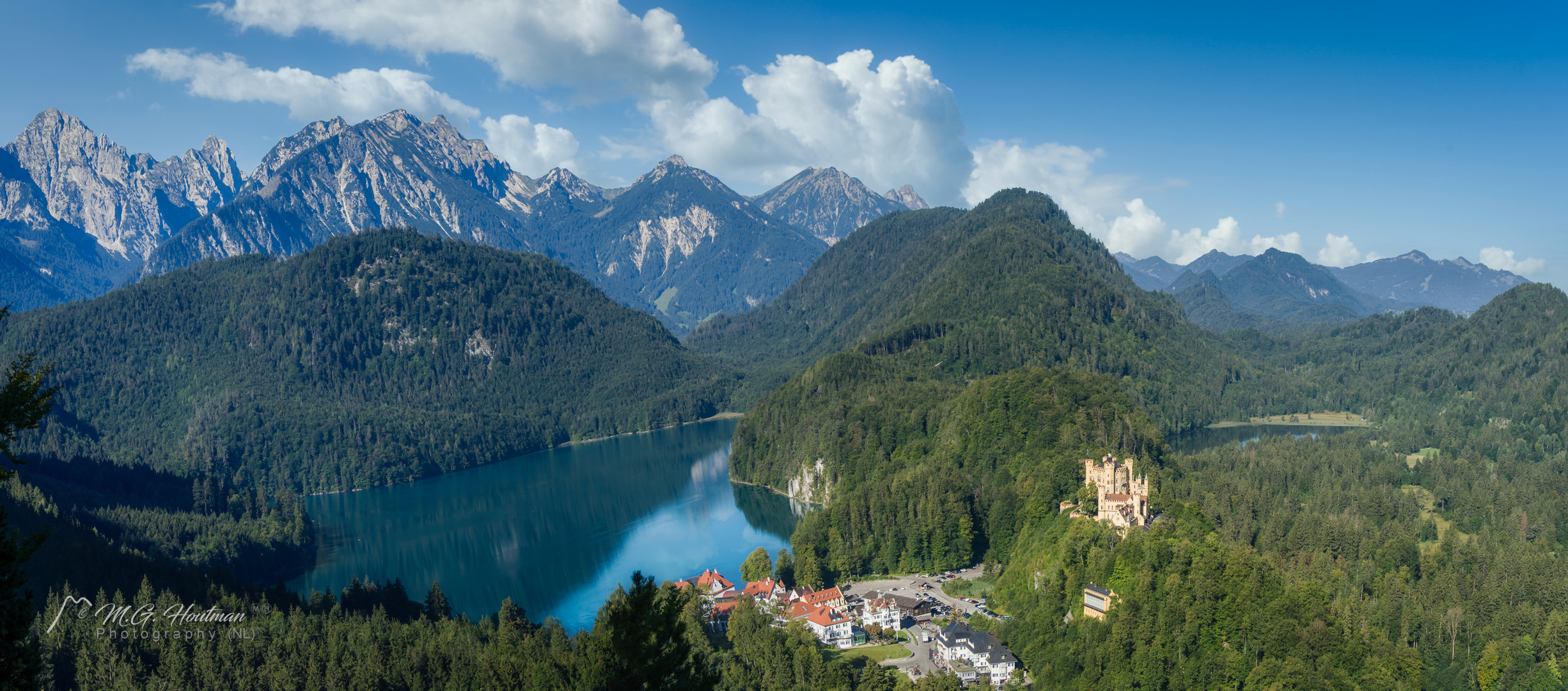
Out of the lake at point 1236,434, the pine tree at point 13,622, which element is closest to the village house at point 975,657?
the pine tree at point 13,622

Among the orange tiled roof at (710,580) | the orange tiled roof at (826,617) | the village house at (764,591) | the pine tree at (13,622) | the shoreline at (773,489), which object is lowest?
the orange tiled roof at (826,617)

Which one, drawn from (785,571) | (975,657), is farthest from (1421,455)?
(975,657)

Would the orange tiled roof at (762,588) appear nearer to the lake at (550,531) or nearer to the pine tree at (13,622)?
the lake at (550,531)

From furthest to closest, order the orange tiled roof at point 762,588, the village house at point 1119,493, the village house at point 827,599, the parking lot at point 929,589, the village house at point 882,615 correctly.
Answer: the orange tiled roof at point 762,588
the parking lot at point 929,589
the village house at point 827,599
the village house at point 1119,493
the village house at point 882,615

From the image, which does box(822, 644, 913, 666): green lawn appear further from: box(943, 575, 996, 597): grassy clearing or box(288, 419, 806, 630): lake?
box(288, 419, 806, 630): lake

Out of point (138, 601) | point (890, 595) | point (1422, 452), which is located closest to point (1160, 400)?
point (1422, 452)

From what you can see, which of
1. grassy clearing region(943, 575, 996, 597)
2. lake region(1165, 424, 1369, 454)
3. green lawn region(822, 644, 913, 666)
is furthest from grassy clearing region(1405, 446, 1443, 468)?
green lawn region(822, 644, 913, 666)

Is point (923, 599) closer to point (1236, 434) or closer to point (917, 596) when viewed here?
point (917, 596)
